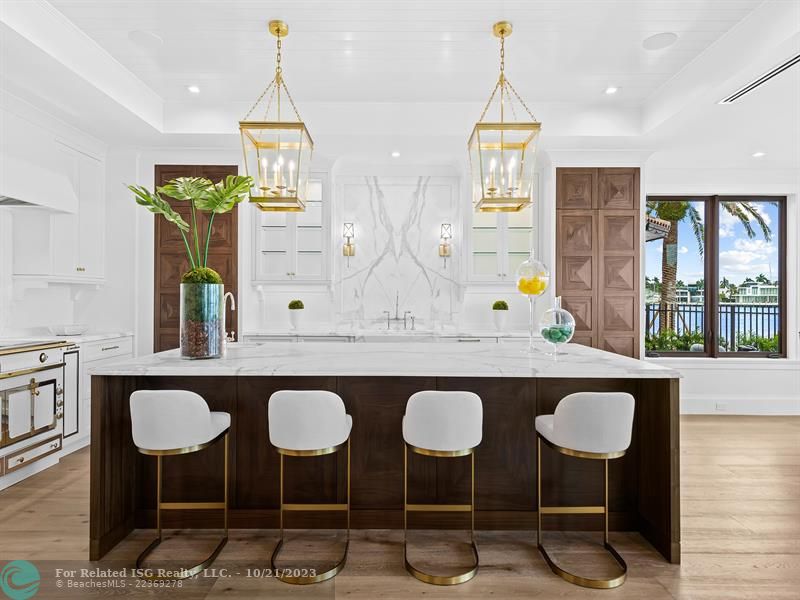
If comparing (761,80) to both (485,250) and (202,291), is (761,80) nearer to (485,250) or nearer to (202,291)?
(485,250)

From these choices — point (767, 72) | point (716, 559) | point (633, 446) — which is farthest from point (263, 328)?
point (767, 72)

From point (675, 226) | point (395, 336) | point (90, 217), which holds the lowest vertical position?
point (395, 336)

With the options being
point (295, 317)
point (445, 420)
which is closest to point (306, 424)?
point (445, 420)

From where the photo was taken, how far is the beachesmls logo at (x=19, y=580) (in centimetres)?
205

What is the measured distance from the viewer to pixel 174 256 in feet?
15.7

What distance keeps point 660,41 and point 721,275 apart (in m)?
3.57

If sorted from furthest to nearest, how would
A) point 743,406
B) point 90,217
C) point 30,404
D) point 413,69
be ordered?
point 743,406 → point 90,217 → point 413,69 → point 30,404

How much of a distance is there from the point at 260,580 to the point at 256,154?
2.19m

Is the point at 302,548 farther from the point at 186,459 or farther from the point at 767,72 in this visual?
the point at 767,72

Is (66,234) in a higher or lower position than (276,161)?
lower

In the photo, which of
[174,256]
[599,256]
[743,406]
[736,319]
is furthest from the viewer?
[736,319]

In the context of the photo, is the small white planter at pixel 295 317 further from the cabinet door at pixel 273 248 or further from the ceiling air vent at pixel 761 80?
the ceiling air vent at pixel 761 80

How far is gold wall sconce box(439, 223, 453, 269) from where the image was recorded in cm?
557

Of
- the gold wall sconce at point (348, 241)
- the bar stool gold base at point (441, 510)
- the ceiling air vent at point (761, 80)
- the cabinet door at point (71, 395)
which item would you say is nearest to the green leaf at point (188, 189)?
the bar stool gold base at point (441, 510)
